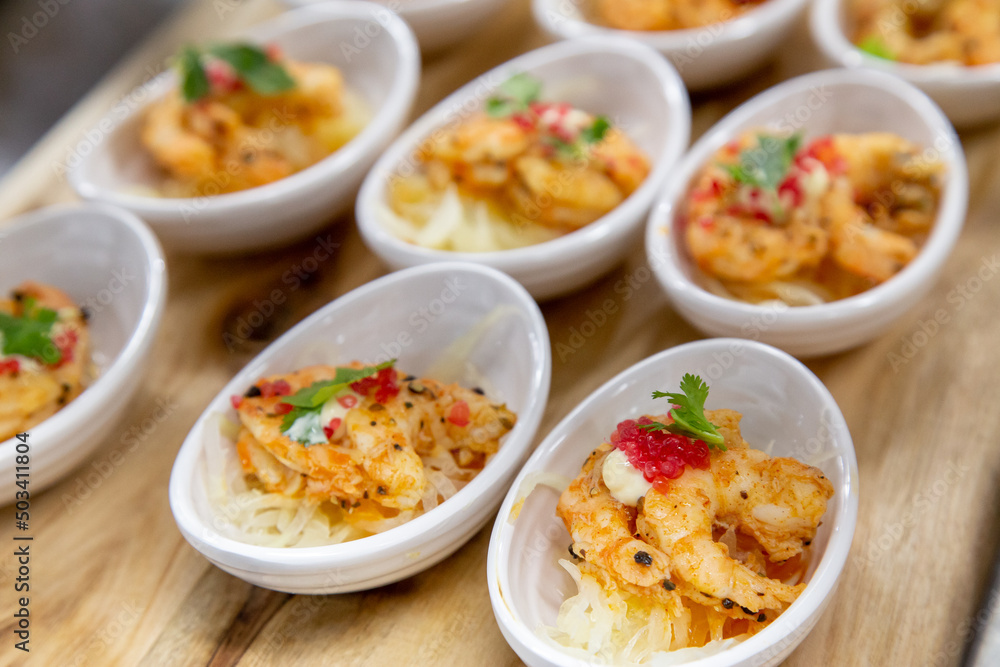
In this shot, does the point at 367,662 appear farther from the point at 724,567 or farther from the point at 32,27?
the point at 32,27

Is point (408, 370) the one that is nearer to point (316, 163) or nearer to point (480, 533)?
point (480, 533)

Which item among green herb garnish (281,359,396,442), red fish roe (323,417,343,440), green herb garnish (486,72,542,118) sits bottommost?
red fish roe (323,417,343,440)

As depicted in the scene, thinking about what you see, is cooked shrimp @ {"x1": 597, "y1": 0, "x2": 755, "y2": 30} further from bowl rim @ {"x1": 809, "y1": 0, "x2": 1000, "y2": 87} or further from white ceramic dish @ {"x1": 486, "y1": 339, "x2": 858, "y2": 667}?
white ceramic dish @ {"x1": 486, "y1": 339, "x2": 858, "y2": 667}

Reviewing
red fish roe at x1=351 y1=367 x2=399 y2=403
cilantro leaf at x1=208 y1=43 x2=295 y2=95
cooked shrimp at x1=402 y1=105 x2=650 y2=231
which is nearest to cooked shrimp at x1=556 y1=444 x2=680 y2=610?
red fish roe at x1=351 y1=367 x2=399 y2=403

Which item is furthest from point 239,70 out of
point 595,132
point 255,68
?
point 595,132

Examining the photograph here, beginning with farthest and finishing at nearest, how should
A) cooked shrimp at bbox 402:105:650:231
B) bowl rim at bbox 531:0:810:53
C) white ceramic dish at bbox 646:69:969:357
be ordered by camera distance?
bowl rim at bbox 531:0:810:53 → cooked shrimp at bbox 402:105:650:231 → white ceramic dish at bbox 646:69:969:357

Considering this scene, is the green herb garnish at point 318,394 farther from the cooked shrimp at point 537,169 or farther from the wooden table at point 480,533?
the cooked shrimp at point 537,169
